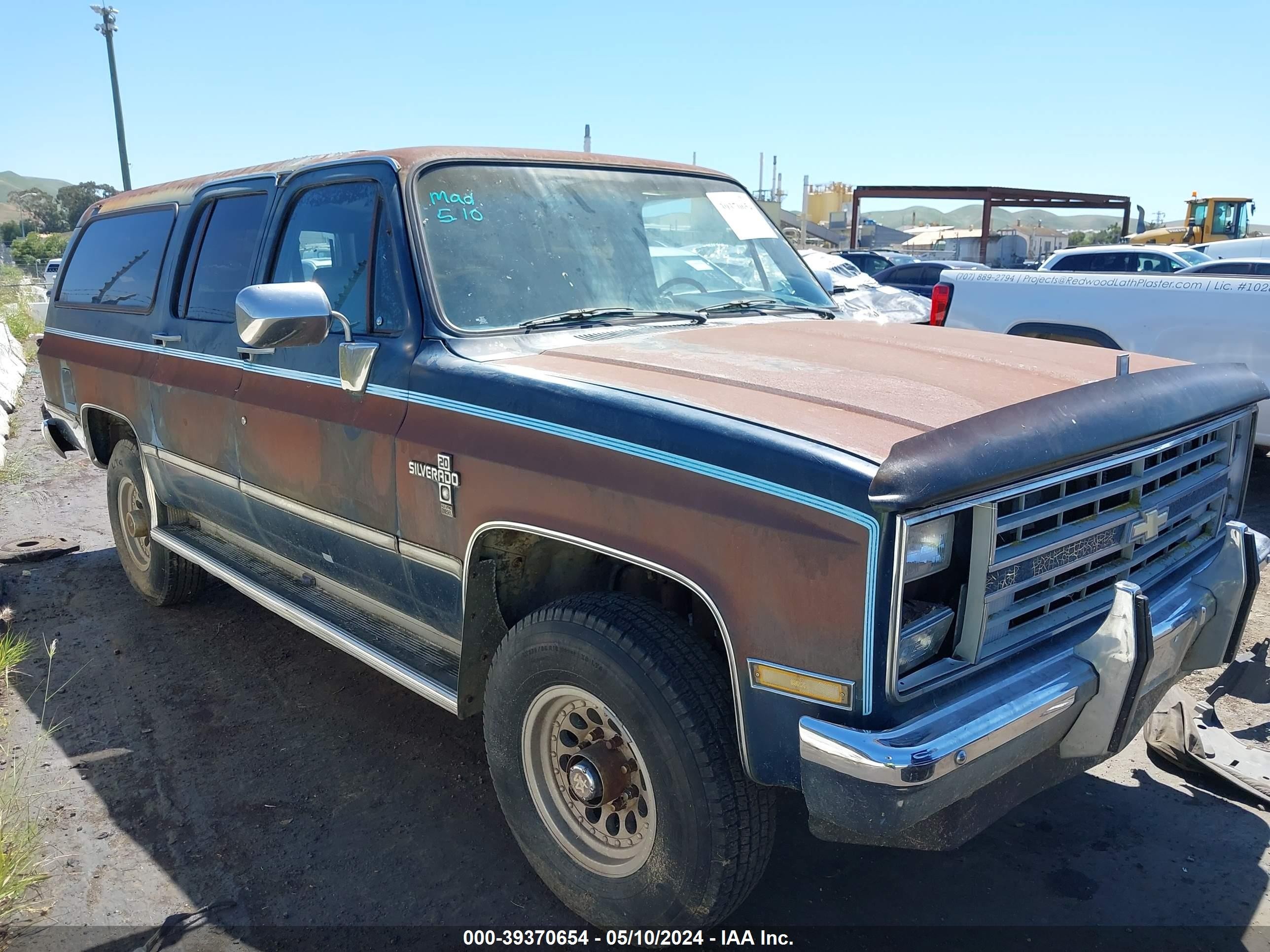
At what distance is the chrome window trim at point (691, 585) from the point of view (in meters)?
2.17

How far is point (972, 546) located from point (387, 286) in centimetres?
201

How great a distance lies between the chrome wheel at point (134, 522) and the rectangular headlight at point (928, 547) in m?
4.30

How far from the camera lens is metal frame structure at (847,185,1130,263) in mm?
31781

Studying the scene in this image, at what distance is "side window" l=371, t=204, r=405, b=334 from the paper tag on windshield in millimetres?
1430

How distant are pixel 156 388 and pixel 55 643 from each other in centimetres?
146

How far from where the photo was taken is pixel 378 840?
3.21 meters

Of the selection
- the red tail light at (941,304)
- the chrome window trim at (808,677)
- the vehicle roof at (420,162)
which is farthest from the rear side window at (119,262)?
the red tail light at (941,304)

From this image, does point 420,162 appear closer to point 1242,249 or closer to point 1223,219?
point 1242,249

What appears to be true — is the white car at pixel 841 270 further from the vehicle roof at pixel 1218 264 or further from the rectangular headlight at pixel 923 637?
the rectangular headlight at pixel 923 637

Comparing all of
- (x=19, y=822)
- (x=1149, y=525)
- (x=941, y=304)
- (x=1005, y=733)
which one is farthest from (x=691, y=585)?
(x=941, y=304)

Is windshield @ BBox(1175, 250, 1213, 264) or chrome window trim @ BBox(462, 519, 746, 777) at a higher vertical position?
windshield @ BBox(1175, 250, 1213, 264)

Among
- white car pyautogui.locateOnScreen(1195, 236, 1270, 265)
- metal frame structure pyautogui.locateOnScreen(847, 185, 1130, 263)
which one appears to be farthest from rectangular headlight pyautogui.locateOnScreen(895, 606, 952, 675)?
metal frame structure pyautogui.locateOnScreen(847, 185, 1130, 263)

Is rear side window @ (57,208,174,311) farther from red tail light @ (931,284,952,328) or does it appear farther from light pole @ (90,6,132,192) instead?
light pole @ (90,6,132,192)

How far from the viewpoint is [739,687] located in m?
2.17
